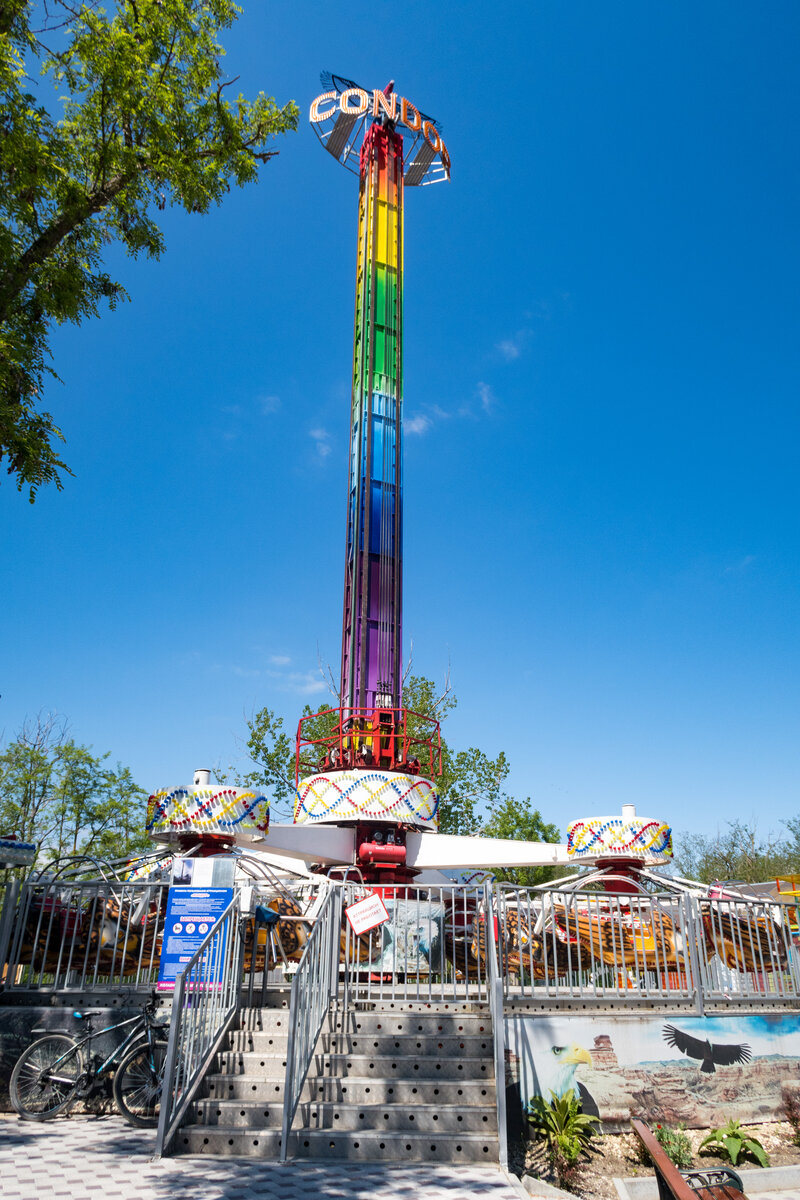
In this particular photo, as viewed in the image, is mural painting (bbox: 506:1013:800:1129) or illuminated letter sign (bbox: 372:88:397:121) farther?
illuminated letter sign (bbox: 372:88:397:121)

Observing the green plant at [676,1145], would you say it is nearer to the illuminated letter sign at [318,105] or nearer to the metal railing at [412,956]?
the metal railing at [412,956]

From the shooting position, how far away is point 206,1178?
243 inches

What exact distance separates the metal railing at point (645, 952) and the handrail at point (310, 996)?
1.81 m

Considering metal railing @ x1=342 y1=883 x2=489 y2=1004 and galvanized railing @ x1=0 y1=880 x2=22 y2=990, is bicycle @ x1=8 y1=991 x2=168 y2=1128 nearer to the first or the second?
galvanized railing @ x1=0 y1=880 x2=22 y2=990

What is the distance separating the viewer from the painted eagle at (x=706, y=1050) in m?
8.77

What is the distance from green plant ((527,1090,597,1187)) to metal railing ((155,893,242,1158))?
125 inches

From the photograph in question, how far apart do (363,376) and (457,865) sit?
12.5m

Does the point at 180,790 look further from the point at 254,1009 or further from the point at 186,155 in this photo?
the point at 186,155

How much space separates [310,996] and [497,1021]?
1750 mm

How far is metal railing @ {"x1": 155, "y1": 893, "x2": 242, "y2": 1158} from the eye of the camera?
6996mm

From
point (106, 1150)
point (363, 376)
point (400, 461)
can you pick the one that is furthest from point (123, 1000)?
point (363, 376)

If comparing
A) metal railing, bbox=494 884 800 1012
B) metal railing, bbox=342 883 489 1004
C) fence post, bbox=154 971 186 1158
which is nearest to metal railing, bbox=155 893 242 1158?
fence post, bbox=154 971 186 1158

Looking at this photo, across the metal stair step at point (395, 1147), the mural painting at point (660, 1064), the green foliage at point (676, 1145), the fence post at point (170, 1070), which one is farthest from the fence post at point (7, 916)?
the green foliage at point (676, 1145)

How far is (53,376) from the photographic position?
8984 millimetres
